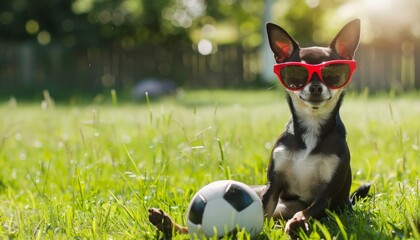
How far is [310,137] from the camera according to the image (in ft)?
11.4

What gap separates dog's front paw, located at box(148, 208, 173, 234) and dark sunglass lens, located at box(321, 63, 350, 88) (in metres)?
1.12

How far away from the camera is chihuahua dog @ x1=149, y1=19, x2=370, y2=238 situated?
3350mm

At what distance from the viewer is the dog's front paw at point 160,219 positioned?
3.33m

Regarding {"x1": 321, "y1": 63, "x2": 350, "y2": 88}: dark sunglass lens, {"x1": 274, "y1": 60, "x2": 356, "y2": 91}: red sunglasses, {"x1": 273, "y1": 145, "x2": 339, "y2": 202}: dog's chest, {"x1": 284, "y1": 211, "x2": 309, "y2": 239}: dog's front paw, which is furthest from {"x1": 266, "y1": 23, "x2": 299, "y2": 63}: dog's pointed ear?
{"x1": 284, "y1": 211, "x2": 309, "y2": 239}: dog's front paw

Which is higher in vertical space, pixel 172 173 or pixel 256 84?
pixel 172 173

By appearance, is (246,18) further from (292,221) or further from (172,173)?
(292,221)

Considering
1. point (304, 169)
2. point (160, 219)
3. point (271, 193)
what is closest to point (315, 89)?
point (304, 169)

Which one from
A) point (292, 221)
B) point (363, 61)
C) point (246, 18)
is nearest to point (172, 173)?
point (292, 221)

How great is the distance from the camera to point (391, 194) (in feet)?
13.5

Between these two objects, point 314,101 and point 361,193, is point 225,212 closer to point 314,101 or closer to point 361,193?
point 314,101

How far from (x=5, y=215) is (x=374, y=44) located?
14.6m

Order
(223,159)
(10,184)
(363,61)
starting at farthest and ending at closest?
1. (363,61)
2. (10,184)
3. (223,159)

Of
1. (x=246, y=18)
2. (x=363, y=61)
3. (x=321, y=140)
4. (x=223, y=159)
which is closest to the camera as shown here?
(x=321, y=140)

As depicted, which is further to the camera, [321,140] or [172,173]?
[172,173]
